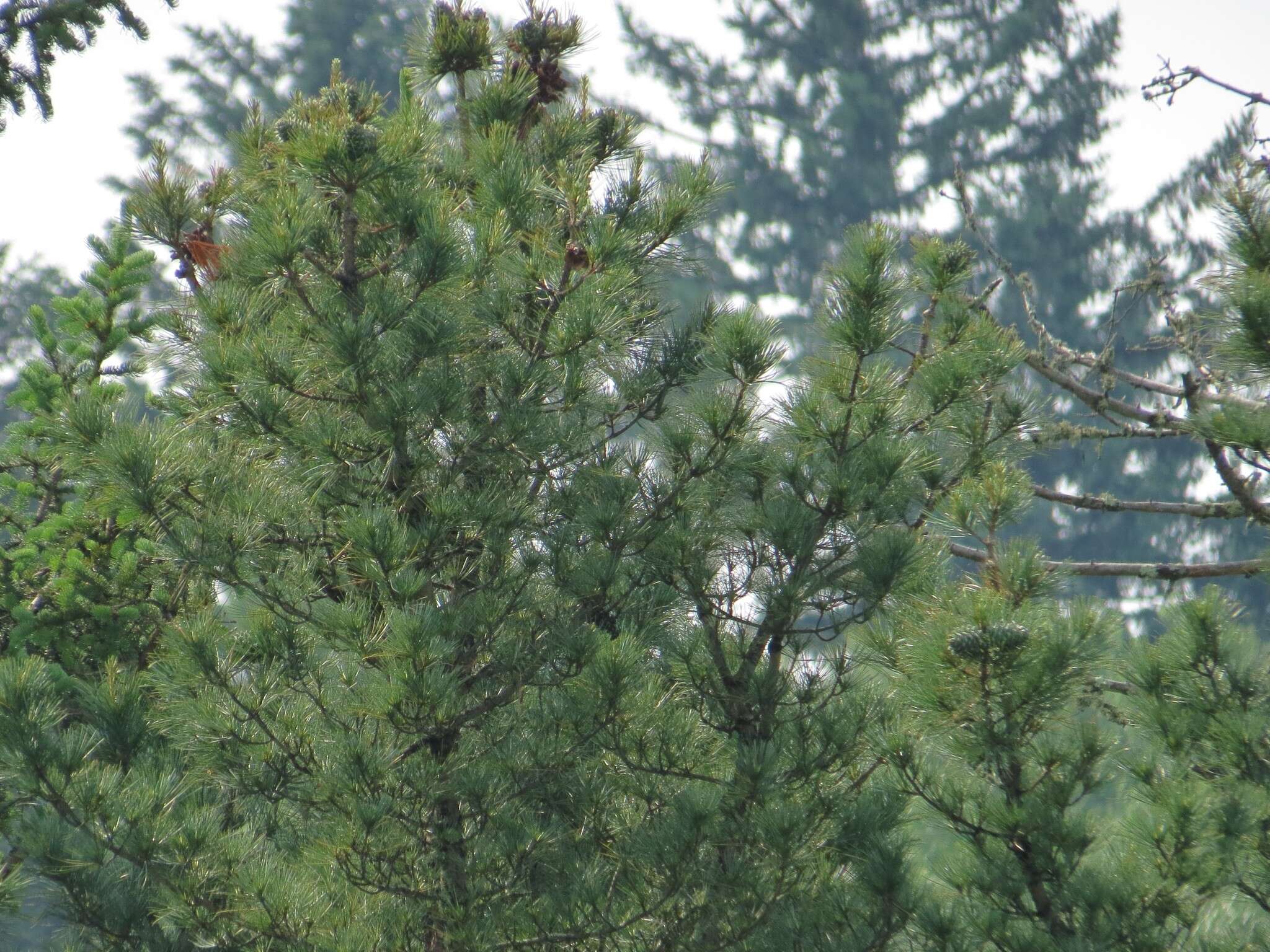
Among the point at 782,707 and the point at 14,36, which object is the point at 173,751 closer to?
the point at 782,707

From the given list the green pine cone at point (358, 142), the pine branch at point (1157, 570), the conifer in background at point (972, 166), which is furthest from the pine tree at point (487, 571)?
the conifer in background at point (972, 166)

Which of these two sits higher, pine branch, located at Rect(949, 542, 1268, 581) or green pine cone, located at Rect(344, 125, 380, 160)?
green pine cone, located at Rect(344, 125, 380, 160)

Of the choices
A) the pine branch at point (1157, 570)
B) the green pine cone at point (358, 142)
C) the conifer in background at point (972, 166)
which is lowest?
the pine branch at point (1157, 570)

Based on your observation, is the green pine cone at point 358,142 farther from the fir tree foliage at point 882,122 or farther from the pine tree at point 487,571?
the fir tree foliage at point 882,122

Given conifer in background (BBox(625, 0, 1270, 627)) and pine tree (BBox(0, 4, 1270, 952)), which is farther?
conifer in background (BBox(625, 0, 1270, 627))

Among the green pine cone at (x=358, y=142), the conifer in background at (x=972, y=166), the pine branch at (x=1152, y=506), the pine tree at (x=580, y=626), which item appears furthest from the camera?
the conifer in background at (x=972, y=166)

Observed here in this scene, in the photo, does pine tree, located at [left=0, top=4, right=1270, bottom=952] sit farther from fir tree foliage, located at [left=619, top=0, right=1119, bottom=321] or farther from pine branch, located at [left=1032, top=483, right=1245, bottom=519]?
fir tree foliage, located at [left=619, top=0, right=1119, bottom=321]

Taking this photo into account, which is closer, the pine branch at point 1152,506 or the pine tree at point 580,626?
the pine tree at point 580,626

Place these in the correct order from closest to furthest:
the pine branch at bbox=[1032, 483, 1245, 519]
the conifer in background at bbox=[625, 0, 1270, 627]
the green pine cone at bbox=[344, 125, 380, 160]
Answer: the green pine cone at bbox=[344, 125, 380, 160] < the pine branch at bbox=[1032, 483, 1245, 519] < the conifer in background at bbox=[625, 0, 1270, 627]

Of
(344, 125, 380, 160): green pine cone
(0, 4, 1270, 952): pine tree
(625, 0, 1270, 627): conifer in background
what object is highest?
(625, 0, 1270, 627): conifer in background

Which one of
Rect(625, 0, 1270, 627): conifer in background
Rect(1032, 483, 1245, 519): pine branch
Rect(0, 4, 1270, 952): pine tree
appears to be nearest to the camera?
Rect(0, 4, 1270, 952): pine tree

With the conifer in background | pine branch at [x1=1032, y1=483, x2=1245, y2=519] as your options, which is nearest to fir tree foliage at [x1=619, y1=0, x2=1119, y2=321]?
the conifer in background

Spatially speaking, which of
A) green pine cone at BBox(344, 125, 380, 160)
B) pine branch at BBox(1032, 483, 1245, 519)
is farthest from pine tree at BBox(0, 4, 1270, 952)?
pine branch at BBox(1032, 483, 1245, 519)

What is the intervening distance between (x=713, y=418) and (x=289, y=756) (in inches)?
47.9
